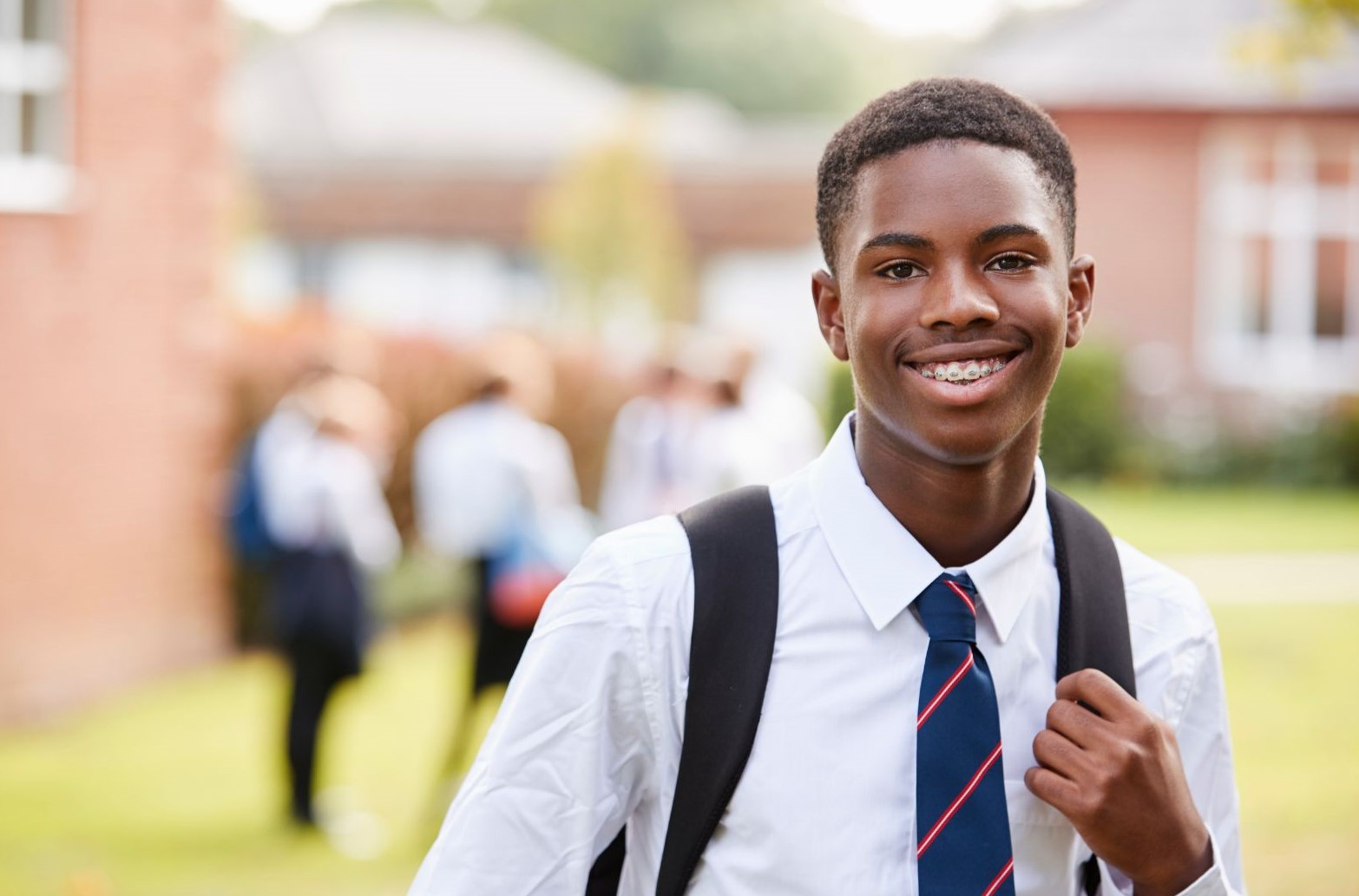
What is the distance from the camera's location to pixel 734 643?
191 cm

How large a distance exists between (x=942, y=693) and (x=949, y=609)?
0.11 meters

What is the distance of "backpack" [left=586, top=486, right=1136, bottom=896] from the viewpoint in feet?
6.16

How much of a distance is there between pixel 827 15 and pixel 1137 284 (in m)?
50.2

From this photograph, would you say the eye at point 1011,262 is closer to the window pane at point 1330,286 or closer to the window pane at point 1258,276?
the window pane at point 1258,276

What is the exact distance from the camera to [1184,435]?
63.2ft

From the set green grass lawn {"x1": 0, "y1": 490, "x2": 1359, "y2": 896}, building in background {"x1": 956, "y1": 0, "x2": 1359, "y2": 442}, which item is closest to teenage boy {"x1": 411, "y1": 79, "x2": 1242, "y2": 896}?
green grass lawn {"x1": 0, "y1": 490, "x2": 1359, "y2": 896}

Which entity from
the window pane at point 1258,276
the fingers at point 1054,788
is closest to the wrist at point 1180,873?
the fingers at point 1054,788

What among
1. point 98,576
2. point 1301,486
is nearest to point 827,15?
point 1301,486

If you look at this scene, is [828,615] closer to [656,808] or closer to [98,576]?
[656,808]

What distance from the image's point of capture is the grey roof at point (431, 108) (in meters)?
33.2

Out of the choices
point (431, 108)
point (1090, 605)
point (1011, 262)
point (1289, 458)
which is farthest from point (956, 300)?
point (431, 108)

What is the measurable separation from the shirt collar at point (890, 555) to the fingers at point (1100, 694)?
110mm

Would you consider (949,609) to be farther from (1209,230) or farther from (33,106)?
(1209,230)

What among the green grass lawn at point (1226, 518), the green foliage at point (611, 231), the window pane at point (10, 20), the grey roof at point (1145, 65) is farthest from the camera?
Result: the green foliage at point (611, 231)
